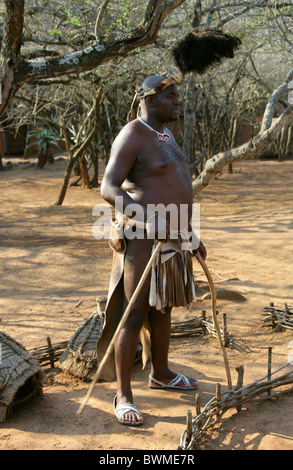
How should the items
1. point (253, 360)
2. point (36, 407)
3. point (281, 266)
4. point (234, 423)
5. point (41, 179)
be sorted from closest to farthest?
1. point (234, 423)
2. point (36, 407)
3. point (253, 360)
4. point (281, 266)
5. point (41, 179)

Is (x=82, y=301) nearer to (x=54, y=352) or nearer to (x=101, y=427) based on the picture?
(x=54, y=352)

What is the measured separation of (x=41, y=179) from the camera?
15992mm

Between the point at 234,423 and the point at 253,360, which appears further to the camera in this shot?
the point at 253,360

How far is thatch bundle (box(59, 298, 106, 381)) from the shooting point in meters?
3.36

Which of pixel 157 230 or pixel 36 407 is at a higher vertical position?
pixel 157 230

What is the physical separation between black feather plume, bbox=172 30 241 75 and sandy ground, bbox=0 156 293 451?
191 cm

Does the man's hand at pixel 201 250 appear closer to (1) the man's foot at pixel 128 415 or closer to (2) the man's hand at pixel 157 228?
(2) the man's hand at pixel 157 228

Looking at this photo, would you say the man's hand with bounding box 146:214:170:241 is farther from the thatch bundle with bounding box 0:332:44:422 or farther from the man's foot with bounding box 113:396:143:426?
the thatch bundle with bounding box 0:332:44:422

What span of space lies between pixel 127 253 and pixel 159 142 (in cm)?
64

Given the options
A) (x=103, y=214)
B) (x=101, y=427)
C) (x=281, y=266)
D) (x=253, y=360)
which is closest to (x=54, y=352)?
(x=101, y=427)

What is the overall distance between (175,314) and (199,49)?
229 cm

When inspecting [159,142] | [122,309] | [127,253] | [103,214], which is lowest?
[103,214]

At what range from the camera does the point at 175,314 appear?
4.63m

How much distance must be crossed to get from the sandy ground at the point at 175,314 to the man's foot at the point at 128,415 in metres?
0.05
